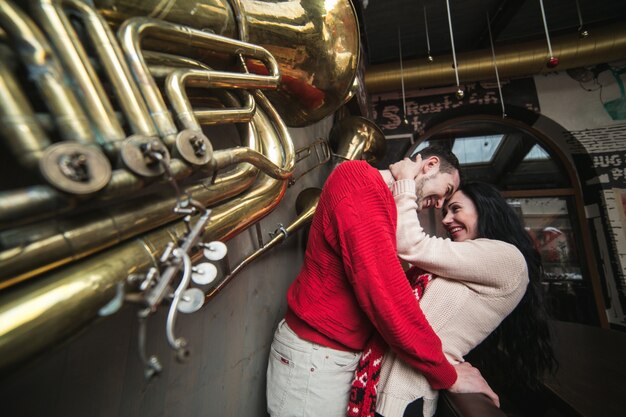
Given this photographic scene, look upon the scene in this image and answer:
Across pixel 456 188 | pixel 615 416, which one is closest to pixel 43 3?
pixel 456 188

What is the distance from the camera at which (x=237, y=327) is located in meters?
0.84

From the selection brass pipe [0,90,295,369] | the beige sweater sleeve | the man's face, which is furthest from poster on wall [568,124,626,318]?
brass pipe [0,90,295,369]

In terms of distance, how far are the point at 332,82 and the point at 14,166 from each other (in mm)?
675

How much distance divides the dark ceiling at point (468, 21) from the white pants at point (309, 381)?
2096mm

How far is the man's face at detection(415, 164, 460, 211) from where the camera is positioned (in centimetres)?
97

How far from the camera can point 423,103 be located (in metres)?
2.76

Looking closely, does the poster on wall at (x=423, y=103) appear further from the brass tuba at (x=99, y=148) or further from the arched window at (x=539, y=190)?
the brass tuba at (x=99, y=148)

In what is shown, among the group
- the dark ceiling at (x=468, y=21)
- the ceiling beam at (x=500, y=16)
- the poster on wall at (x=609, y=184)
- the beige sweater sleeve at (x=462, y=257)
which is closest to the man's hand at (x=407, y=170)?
the beige sweater sleeve at (x=462, y=257)

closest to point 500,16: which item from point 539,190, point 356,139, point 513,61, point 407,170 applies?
point 513,61

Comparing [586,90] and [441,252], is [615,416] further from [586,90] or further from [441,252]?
[586,90]

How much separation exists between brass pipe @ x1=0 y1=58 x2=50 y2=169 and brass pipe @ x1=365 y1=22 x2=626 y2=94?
8.51ft

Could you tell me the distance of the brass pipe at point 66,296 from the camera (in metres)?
0.23

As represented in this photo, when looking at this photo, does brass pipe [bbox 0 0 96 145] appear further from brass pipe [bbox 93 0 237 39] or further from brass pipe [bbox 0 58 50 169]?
brass pipe [bbox 93 0 237 39]

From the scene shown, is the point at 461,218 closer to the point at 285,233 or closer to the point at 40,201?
the point at 285,233
